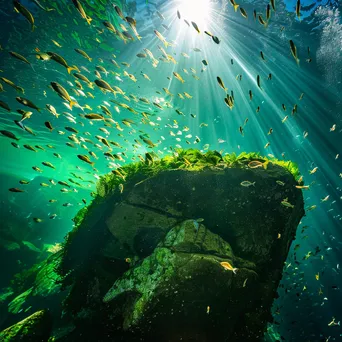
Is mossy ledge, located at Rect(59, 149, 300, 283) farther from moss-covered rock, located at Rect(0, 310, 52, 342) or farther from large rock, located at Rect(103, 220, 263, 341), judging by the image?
large rock, located at Rect(103, 220, 263, 341)

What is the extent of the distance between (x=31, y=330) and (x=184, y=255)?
470 cm

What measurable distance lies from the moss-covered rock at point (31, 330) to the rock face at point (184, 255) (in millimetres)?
703

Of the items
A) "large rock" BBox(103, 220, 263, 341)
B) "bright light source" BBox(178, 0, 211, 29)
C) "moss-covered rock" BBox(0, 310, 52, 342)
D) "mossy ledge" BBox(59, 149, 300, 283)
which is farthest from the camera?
"bright light source" BBox(178, 0, 211, 29)

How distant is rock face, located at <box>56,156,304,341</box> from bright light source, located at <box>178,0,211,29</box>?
1195 centimetres

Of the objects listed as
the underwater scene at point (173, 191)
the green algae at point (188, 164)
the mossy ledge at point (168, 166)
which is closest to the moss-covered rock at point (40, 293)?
the underwater scene at point (173, 191)

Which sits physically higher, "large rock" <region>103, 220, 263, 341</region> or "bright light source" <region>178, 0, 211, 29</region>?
"bright light source" <region>178, 0, 211, 29</region>

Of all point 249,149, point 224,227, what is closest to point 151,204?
point 224,227

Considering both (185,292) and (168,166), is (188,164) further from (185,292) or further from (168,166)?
(185,292)

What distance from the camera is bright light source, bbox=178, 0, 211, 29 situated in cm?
1273

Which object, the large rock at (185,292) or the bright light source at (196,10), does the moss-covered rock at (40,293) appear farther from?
the bright light source at (196,10)

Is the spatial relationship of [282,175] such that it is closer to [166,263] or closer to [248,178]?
[248,178]

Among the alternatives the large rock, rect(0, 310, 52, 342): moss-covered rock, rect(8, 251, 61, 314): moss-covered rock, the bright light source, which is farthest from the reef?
the bright light source

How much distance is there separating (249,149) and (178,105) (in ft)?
39.9

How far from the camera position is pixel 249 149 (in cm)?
2759
